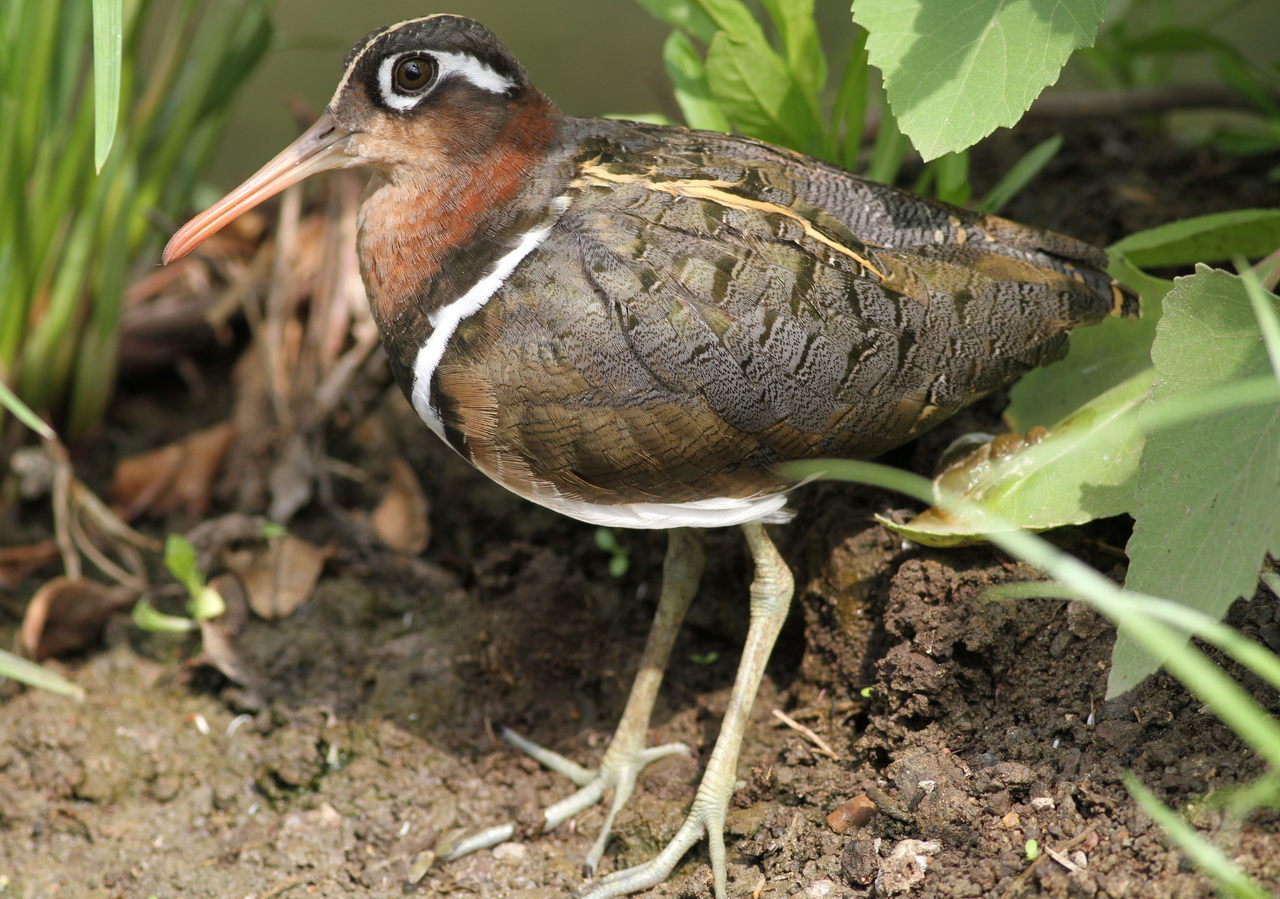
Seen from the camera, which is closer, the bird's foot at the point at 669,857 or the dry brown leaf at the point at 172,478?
the bird's foot at the point at 669,857

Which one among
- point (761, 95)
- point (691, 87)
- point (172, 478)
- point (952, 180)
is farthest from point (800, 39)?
point (172, 478)

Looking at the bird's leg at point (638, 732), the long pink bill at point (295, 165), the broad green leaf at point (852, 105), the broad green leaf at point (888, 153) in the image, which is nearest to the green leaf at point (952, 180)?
the broad green leaf at point (888, 153)

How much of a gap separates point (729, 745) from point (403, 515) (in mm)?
1375

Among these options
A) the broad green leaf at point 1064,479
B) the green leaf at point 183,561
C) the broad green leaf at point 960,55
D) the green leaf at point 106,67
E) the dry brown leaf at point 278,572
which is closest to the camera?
the green leaf at point 106,67

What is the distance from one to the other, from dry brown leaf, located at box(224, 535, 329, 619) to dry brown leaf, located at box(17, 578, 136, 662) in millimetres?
357

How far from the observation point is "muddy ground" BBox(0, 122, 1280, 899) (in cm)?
235

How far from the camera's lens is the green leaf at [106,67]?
7.49 ft

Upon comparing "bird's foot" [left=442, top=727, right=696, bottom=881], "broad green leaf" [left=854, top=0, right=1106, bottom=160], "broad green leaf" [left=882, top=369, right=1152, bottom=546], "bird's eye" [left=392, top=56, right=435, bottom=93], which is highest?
"bird's eye" [left=392, top=56, right=435, bottom=93]

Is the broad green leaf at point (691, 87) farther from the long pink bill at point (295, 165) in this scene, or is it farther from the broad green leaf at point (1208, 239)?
the broad green leaf at point (1208, 239)

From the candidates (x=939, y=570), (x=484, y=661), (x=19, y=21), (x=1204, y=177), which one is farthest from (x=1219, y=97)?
(x=19, y=21)

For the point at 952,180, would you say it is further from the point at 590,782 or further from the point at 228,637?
the point at 228,637

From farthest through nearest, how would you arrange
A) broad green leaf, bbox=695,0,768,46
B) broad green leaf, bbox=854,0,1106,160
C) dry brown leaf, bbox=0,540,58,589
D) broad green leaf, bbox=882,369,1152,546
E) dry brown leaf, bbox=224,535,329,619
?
dry brown leaf, bbox=0,540,58,589, dry brown leaf, bbox=224,535,329,619, broad green leaf, bbox=695,0,768,46, broad green leaf, bbox=882,369,1152,546, broad green leaf, bbox=854,0,1106,160

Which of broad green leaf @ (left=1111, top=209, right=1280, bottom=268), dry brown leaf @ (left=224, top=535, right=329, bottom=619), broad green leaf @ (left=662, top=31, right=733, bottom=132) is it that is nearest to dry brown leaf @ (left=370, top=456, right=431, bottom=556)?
dry brown leaf @ (left=224, top=535, right=329, bottom=619)

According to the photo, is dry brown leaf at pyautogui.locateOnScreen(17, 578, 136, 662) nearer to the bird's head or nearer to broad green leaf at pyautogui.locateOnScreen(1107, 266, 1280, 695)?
the bird's head
